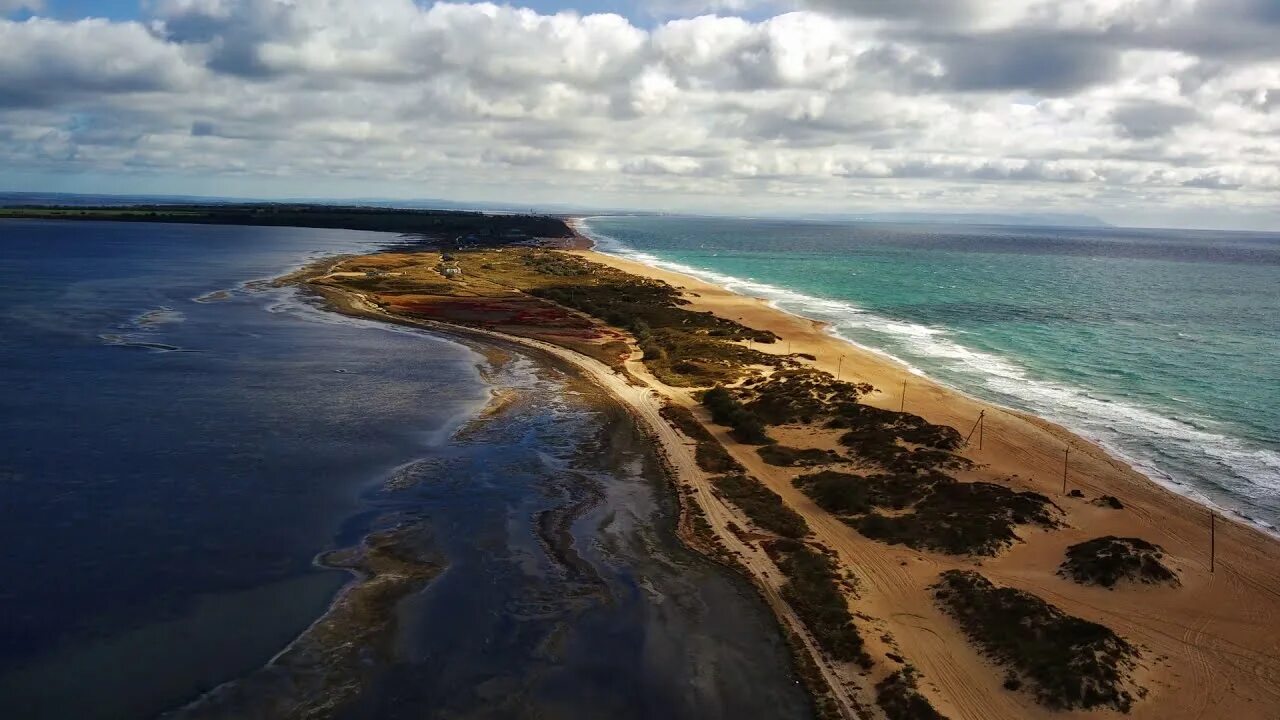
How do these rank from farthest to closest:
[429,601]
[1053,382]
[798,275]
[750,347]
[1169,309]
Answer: [798,275] < [1169,309] < [750,347] < [1053,382] < [429,601]

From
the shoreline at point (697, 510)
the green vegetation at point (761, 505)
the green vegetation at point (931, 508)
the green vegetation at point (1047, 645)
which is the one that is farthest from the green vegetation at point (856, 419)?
the green vegetation at point (1047, 645)

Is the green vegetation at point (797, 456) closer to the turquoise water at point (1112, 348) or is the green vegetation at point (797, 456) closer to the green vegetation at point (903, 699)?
the turquoise water at point (1112, 348)

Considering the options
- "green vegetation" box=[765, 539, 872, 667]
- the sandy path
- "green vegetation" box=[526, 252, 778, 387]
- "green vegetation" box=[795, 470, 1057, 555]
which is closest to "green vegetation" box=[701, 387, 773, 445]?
the sandy path

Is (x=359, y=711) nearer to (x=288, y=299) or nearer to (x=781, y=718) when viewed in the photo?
(x=781, y=718)

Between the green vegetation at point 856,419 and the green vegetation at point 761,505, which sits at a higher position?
the green vegetation at point 856,419

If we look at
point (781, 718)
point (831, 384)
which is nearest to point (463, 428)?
point (831, 384)
